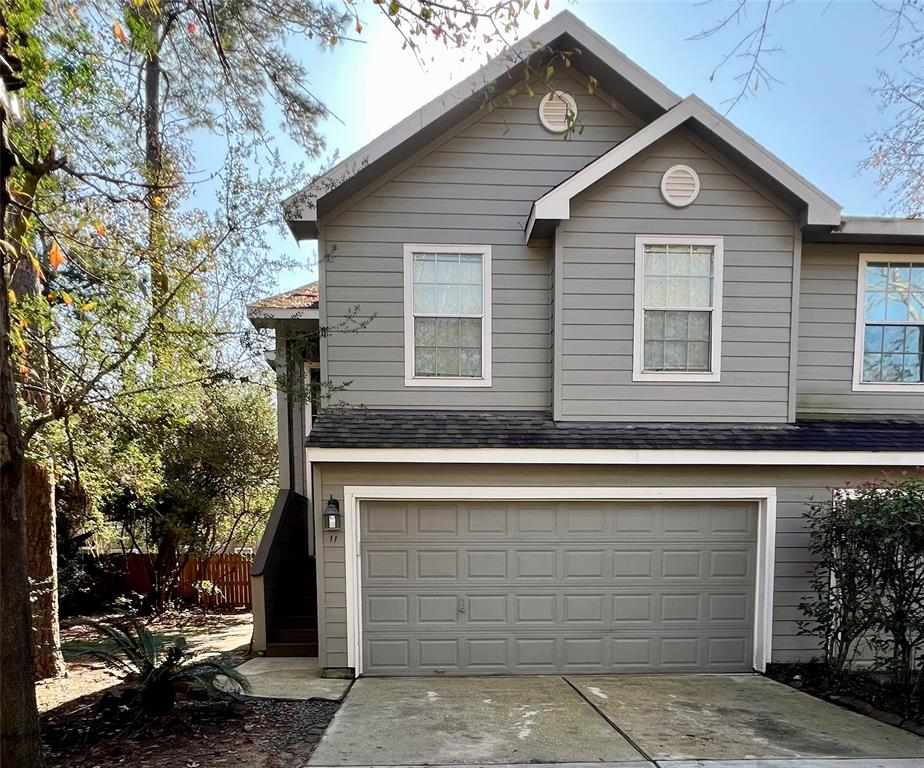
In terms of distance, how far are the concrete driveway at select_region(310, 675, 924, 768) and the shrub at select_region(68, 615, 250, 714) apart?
3.48 ft

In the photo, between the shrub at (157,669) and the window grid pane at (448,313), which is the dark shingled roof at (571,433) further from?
the shrub at (157,669)

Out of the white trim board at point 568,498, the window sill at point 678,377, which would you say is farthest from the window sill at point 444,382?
the window sill at point 678,377

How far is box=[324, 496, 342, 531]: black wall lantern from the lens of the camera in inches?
193

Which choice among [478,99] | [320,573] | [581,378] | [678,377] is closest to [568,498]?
[581,378]

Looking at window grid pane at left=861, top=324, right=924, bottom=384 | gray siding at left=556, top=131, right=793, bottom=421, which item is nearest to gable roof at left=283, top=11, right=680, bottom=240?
gray siding at left=556, top=131, right=793, bottom=421

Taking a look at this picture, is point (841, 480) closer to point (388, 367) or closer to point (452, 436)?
point (452, 436)

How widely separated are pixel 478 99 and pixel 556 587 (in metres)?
5.26

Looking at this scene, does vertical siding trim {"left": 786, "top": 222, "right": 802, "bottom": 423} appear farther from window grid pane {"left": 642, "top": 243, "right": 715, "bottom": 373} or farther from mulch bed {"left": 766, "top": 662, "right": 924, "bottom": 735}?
mulch bed {"left": 766, "top": 662, "right": 924, "bottom": 735}

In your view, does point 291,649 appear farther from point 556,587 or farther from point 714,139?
point 714,139

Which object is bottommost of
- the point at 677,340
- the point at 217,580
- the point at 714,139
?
the point at 217,580

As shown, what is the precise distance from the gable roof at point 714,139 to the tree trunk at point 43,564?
19.6 feet

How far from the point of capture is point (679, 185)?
529 centimetres

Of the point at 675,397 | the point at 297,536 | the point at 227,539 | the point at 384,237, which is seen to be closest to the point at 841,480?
the point at 675,397

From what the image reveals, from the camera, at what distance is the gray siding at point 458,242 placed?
5379mm
